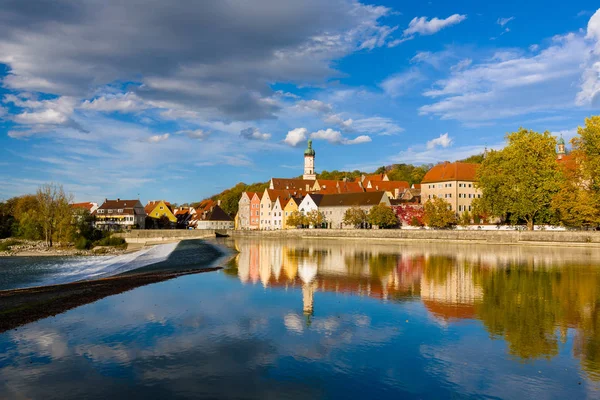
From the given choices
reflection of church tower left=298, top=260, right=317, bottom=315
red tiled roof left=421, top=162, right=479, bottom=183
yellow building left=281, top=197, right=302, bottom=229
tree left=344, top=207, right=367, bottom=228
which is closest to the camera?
reflection of church tower left=298, top=260, right=317, bottom=315

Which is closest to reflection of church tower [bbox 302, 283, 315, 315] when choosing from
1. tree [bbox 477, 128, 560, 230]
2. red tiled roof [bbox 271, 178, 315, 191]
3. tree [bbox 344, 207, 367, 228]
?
tree [bbox 477, 128, 560, 230]

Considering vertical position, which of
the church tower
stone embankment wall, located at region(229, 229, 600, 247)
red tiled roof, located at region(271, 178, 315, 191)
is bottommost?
stone embankment wall, located at region(229, 229, 600, 247)

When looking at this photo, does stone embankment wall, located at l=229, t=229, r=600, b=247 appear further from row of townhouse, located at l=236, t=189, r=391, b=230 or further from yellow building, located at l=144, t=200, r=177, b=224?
yellow building, located at l=144, t=200, r=177, b=224

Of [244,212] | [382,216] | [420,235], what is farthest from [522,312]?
[244,212]

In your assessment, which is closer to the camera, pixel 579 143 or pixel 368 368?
pixel 368 368

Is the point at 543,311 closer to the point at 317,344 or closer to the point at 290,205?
the point at 317,344

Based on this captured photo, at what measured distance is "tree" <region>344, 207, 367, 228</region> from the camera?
83294 mm

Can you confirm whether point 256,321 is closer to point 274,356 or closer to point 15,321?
point 274,356

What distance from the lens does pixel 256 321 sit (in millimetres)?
17062

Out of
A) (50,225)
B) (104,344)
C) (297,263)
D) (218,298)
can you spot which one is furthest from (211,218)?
(104,344)

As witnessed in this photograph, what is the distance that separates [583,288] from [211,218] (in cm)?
8977

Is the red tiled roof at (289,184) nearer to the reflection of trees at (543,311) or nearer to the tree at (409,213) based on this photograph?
the tree at (409,213)

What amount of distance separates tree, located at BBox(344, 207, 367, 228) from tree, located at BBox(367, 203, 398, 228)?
9.24 ft

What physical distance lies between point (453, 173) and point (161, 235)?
54.0 m
